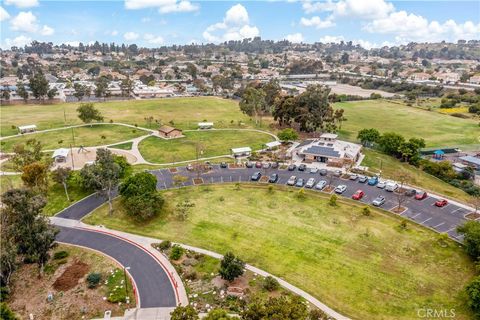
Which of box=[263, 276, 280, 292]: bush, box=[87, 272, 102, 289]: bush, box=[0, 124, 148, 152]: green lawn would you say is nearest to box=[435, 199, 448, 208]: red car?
box=[263, 276, 280, 292]: bush

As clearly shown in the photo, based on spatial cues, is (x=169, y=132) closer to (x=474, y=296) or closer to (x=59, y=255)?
(x=59, y=255)

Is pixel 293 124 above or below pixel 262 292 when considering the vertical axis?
above

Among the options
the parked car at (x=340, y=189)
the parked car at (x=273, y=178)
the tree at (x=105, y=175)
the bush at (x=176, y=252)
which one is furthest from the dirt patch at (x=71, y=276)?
the parked car at (x=340, y=189)

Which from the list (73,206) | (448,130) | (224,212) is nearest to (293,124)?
(448,130)

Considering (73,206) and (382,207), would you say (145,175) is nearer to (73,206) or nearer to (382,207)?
(73,206)

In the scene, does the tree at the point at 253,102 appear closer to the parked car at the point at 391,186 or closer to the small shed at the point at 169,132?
the small shed at the point at 169,132
